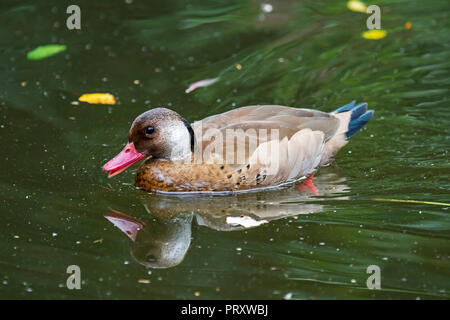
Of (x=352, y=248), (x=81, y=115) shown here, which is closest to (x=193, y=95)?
(x=81, y=115)

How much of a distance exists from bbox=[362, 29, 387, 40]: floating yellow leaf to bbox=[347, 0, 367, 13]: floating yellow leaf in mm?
680

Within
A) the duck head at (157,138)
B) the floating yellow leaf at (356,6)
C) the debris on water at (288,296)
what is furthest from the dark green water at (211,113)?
the duck head at (157,138)

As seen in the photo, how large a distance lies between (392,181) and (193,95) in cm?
300

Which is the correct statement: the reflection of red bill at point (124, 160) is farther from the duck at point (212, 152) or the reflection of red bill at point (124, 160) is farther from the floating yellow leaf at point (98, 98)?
the floating yellow leaf at point (98, 98)

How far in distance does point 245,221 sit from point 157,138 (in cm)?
130

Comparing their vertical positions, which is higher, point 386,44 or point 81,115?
point 386,44

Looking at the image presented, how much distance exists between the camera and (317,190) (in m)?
7.46

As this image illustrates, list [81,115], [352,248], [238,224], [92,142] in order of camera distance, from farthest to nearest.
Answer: [81,115], [92,142], [238,224], [352,248]

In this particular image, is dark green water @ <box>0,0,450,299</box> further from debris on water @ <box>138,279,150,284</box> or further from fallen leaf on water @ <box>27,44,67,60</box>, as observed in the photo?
fallen leaf on water @ <box>27,44,67,60</box>

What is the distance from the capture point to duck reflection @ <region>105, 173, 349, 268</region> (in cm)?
629

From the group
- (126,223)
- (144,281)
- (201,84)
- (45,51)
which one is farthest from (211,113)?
(144,281)

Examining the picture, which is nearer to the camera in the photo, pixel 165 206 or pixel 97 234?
pixel 97 234

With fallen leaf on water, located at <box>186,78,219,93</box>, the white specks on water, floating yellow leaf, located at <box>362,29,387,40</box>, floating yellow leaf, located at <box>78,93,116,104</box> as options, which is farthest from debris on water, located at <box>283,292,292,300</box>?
the white specks on water
